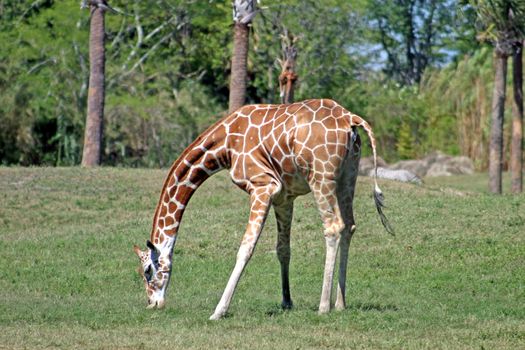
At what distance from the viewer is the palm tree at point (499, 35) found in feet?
104

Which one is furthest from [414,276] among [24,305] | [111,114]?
[111,114]

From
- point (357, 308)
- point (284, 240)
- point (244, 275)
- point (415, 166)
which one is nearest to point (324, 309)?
point (357, 308)

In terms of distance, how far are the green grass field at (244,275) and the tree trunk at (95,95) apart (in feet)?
8.64

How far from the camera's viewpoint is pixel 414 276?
1723cm

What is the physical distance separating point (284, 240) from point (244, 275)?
3447 millimetres

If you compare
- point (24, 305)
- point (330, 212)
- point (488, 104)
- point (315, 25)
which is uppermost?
point (315, 25)

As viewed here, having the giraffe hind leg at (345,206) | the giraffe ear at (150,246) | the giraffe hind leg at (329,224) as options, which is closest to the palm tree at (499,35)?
the giraffe hind leg at (345,206)

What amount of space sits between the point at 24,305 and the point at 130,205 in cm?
1007

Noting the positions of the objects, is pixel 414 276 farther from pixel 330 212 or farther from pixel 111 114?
pixel 111 114

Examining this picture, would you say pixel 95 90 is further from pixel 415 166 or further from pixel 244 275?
pixel 415 166

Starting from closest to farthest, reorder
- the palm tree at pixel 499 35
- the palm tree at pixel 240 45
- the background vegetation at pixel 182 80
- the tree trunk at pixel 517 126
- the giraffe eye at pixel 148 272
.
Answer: the giraffe eye at pixel 148 272, the palm tree at pixel 240 45, the palm tree at pixel 499 35, the tree trunk at pixel 517 126, the background vegetation at pixel 182 80

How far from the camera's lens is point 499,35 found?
109ft

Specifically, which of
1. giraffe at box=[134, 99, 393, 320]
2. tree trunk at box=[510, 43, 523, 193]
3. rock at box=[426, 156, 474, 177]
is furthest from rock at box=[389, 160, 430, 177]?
giraffe at box=[134, 99, 393, 320]

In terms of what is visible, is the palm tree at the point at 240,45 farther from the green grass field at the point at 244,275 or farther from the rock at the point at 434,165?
the rock at the point at 434,165
